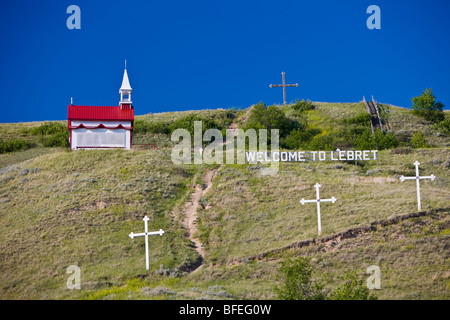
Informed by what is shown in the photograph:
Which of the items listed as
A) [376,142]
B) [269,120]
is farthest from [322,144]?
[269,120]

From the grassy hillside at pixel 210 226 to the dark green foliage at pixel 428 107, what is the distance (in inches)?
910

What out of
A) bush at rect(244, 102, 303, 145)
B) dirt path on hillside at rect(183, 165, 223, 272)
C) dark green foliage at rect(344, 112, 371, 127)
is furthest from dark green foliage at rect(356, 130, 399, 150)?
dirt path on hillside at rect(183, 165, 223, 272)

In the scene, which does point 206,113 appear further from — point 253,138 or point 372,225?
point 372,225

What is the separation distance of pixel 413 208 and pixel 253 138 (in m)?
33.2

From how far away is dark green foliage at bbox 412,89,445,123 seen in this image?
257ft

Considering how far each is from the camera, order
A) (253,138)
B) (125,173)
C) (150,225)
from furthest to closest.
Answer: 1. (253,138)
2. (125,173)
3. (150,225)

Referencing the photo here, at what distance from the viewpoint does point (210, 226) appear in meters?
40.7

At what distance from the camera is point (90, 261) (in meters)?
35.2

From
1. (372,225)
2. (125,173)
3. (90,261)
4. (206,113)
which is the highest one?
(206,113)

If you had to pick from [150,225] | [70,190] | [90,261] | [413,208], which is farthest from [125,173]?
[413,208]

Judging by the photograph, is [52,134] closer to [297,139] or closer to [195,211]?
[297,139]

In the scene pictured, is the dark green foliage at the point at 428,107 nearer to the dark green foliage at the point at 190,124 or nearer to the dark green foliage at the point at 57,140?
the dark green foliage at the point at 190,124

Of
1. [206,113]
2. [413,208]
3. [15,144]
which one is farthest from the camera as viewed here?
[206,113]

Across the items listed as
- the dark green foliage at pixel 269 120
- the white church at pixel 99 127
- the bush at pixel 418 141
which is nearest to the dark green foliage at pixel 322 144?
the dark green foliage at pixel 269 120
